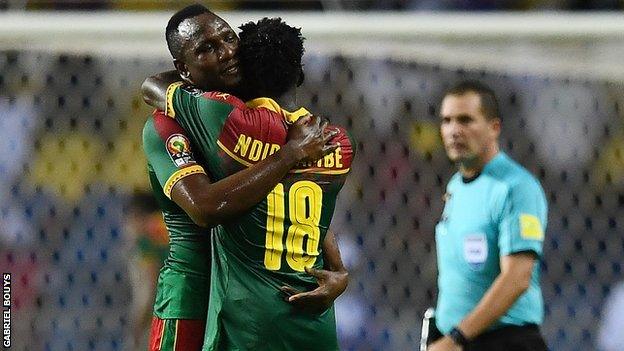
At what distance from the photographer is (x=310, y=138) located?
2713 mm

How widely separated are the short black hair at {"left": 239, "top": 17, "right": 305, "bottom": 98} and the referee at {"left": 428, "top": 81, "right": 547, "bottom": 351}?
44.6 inches

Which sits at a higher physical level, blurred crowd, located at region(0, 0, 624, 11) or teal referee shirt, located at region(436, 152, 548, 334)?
blurred crowd, located at region(0, 0, 624, 11)

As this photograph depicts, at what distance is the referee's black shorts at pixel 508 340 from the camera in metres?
3.74

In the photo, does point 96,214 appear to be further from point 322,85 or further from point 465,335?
point 465,335

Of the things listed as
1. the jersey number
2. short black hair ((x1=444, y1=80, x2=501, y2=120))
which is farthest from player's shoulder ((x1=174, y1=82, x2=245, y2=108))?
short black hair ((x1=444, y1=80, x2=501, y2=120))

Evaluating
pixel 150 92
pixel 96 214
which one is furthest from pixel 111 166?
pixel 150 92

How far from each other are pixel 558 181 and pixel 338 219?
799mm

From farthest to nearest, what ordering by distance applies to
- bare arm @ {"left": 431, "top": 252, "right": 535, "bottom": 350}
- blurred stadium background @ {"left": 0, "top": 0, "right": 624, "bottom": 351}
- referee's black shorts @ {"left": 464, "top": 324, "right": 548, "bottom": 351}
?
blurred stadium background @ {"left": 0, "top": 0, "right": 624, "bottom": 351}
referee's black shorts @ {"left": 464, "top": 324, "right": 548, "bottom": 351}
bare arm @ {"left": 431, "top": 252, "right": 535, "bottom": 350}

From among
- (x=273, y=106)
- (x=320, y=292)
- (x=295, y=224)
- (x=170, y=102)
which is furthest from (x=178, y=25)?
(x=320, y=292)

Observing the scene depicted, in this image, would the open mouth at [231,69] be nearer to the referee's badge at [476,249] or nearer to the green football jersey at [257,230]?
the green football jersey at [257,230]

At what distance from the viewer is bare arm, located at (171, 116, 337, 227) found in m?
2.60

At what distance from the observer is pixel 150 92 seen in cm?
302

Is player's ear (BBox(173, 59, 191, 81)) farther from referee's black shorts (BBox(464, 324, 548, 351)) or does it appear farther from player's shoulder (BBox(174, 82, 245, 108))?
referee's black shorts (BBox(464, 324, 548, 351))

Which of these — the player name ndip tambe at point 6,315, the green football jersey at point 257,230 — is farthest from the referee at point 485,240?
the player name ndip tambe at point 6,315
